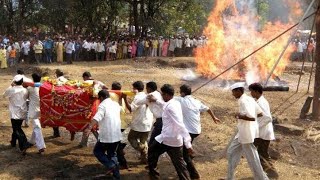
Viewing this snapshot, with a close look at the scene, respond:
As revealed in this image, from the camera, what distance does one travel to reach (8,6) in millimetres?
30156

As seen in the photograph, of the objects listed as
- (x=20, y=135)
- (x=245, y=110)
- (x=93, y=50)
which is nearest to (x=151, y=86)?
(x=245, y=110)

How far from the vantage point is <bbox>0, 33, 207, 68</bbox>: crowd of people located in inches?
890

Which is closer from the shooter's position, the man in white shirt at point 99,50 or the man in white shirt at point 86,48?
the man in white shirt at point 86,48

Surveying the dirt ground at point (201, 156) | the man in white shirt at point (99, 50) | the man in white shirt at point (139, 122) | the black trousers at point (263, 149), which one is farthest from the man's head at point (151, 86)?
the man in white shirt at point (99, 50)

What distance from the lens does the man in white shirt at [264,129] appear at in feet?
23.2

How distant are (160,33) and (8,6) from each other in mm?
11927

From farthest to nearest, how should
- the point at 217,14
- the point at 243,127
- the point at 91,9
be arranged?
the point at 91,9 < the point at 217,14 < the point at 243,127

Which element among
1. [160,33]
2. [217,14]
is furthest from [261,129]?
[160,33]

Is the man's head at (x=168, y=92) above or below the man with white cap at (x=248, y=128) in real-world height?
above

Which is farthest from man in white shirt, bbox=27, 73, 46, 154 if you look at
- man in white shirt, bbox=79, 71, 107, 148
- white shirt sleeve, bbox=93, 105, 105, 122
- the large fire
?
the large fire

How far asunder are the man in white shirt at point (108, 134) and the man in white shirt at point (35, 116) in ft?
5.93

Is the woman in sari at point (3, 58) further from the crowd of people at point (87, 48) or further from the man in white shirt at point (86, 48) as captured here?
the man in white shirt at point (86, 48)

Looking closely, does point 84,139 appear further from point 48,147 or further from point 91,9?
point 91,9

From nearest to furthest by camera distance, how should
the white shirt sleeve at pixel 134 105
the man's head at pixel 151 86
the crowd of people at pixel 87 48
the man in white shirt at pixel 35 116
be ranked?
1. the man's head at pixel 151 86
2. the white shirt sleeve at pixel 134 105
3. the man in white shirt at pixel 35 116
4. the crowd of people at pixel 87 48
